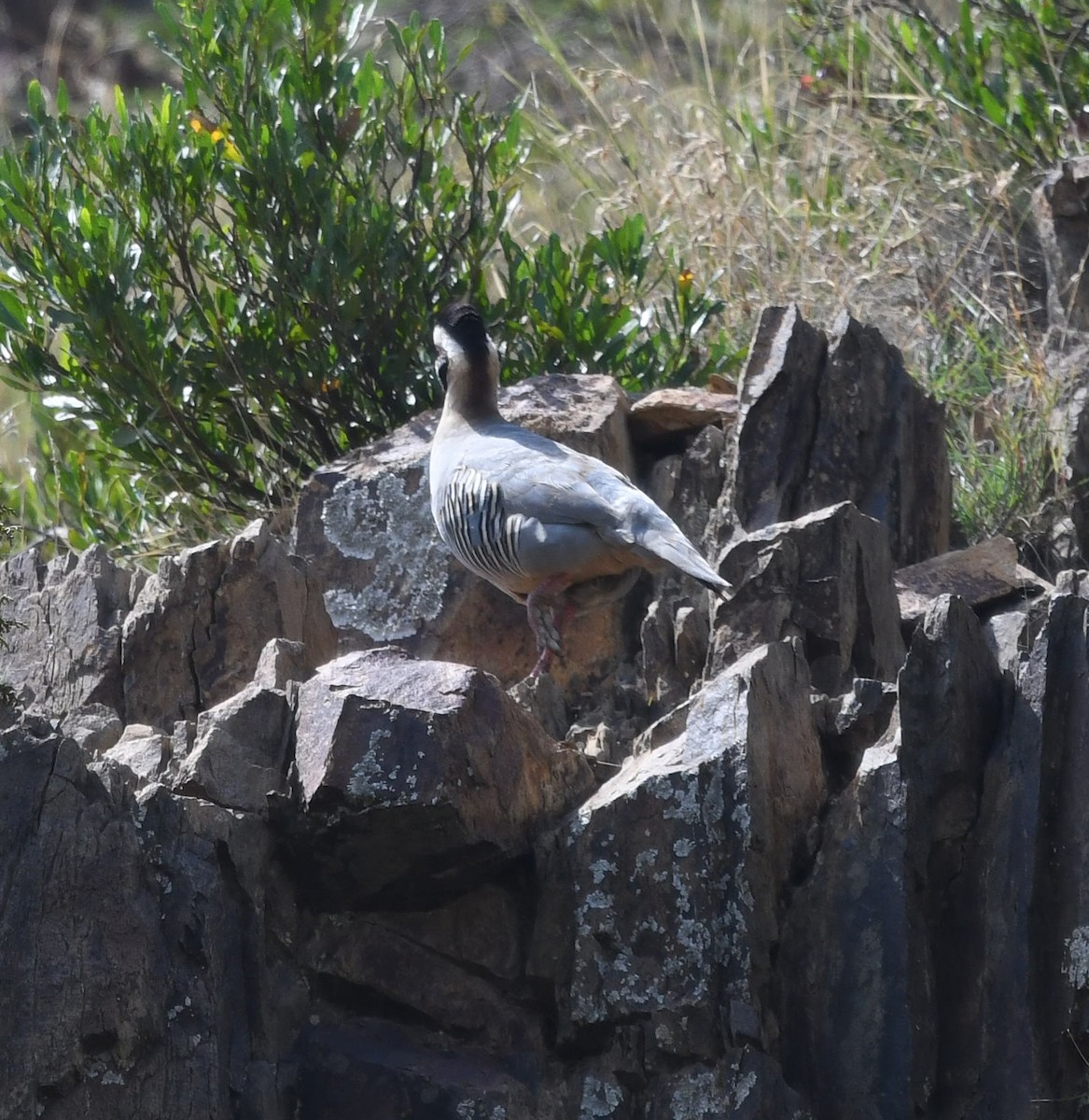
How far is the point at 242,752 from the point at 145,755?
30 centimetres

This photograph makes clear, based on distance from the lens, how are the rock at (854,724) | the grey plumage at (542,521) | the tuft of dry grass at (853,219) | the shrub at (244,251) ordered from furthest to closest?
1. the tuft of dry grass at (853,219)
2. the shrub at (244,251)
3. the grey plumage at (542,521)
4. the rock at (854,724)

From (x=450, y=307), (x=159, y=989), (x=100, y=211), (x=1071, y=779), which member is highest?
(x=100, y=211)

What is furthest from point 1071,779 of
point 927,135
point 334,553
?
point 927,135

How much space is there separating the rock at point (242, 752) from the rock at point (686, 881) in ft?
2.33

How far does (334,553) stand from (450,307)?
46.8 inches

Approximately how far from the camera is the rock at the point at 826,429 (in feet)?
20.1

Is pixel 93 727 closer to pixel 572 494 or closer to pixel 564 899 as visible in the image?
pixel 564 899

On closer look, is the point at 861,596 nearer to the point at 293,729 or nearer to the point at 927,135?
the point at 293,729

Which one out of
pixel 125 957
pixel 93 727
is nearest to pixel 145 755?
pixel 93 727

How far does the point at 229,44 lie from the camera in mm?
7246

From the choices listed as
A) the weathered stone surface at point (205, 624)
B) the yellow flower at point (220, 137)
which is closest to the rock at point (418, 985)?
the weathered stone surface at point (205, 624)

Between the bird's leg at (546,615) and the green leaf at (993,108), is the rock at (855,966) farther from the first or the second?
the green leaf at (993,108)

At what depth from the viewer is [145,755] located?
4391mm

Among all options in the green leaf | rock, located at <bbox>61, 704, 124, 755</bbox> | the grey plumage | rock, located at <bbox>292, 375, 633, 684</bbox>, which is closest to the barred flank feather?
the grey plumage
